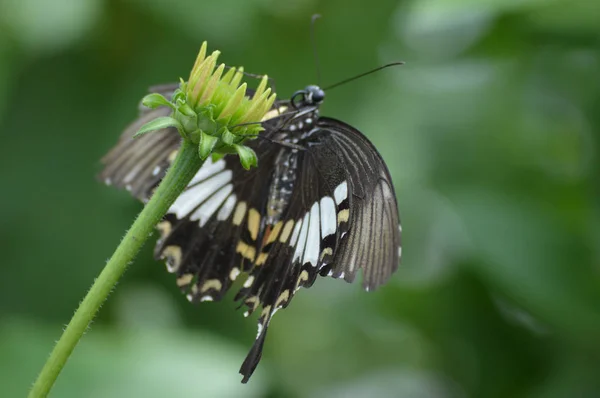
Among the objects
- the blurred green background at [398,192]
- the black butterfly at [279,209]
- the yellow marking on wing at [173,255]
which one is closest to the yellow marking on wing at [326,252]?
the black butterfly at [279,209]

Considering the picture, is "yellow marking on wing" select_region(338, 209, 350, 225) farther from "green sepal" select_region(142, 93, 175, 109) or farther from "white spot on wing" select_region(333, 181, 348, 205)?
"green sepal" select_region(142, 93, 175, 109)

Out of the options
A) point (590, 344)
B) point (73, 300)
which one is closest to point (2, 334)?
point (73, 300)

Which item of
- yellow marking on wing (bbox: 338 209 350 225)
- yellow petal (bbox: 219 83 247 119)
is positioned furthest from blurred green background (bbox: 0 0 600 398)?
yellow petal (bbox: 219 83 247 119)

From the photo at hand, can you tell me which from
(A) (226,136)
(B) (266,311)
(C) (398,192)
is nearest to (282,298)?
(B) (266,311)

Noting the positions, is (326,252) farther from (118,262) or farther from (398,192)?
(398,192)

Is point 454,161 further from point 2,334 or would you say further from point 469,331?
point 2,334
